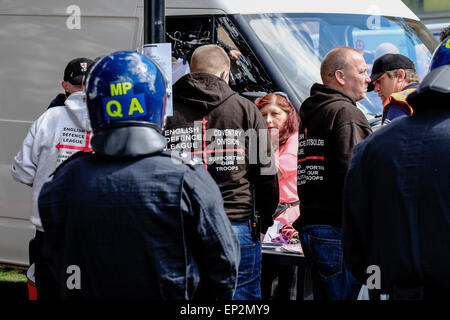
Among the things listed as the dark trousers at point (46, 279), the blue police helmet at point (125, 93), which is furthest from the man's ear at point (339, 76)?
the dark trousers at point (46, 279)

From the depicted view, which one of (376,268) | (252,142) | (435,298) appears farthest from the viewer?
(252,142)

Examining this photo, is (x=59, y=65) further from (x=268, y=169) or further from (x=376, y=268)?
(x=376, y=268)

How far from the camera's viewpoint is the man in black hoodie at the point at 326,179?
4.41 m

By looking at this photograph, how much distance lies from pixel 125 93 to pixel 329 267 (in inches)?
80.2

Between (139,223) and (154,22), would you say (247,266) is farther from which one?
(139,223)

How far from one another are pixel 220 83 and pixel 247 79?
1738 mm

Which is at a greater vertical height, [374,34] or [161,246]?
[374,34]

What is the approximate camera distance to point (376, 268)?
2.90m

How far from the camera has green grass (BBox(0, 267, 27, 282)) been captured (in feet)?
25.2

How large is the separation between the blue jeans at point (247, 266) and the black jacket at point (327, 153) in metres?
0.31

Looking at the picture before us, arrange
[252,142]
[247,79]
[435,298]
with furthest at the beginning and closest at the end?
[247,79], [252,142], [435,298]

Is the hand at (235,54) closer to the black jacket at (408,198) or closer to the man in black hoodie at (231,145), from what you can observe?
the man in black hoodie at (231,145)

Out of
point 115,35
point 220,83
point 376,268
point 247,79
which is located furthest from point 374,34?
point 376,268
